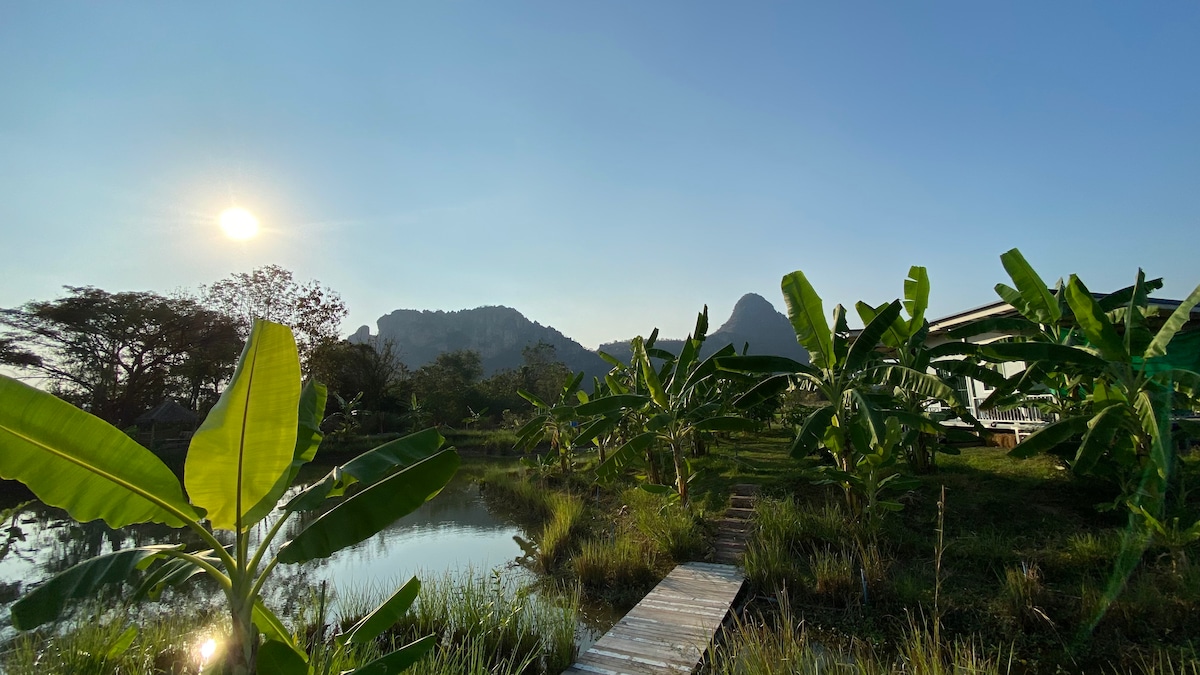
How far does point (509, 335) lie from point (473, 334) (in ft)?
29.8

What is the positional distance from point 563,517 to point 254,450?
683cm

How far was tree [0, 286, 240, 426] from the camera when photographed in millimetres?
22188

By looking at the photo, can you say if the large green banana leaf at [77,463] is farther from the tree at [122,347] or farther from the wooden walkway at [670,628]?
the tree at [122,347]

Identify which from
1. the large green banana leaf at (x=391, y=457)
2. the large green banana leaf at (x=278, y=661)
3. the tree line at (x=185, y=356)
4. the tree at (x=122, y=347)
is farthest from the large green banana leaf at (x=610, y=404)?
the tree at (x=122, y=347)

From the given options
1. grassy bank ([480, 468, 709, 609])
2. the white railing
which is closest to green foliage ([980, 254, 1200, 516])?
grassy bank ([480, 468, 709, 609])

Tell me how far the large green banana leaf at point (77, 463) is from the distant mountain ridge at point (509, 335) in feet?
282

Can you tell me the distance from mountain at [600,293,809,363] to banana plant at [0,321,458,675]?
9252cm

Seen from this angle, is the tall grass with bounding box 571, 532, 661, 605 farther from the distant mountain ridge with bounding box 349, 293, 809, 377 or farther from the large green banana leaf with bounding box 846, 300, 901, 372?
the distant mountain ridge with bounding box 349, 293, 809, 377

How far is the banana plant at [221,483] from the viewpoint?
6.72 ft

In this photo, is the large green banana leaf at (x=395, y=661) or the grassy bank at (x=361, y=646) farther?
the grassy bank at (x=361, y=646)

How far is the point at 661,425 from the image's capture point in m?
7.55

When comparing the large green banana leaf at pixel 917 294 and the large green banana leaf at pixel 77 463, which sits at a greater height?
the large green banana leaf at pixel 917 294

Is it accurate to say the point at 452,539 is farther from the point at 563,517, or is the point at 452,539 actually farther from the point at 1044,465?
the point at 1044,465

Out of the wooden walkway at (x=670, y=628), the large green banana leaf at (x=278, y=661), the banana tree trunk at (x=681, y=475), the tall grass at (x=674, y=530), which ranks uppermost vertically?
the large green banana leaf at (x=278, y=661)
